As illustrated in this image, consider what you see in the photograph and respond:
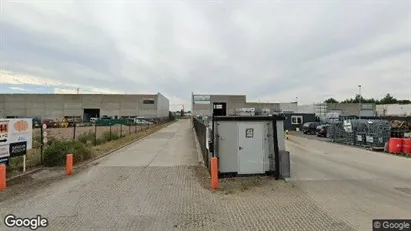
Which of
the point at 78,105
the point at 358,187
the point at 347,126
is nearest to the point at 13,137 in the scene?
the point at 358,187

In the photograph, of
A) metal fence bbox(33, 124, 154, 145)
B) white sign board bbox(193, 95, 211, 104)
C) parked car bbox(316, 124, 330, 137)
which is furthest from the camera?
white sign board bbox(193, 95, 211, 104)

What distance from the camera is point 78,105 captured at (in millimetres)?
94688

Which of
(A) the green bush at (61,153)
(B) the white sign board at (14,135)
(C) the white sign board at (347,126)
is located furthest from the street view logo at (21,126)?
(C) the white sign board at (347,126)

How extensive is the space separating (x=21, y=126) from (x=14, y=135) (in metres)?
0.58

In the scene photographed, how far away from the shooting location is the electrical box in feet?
38.0

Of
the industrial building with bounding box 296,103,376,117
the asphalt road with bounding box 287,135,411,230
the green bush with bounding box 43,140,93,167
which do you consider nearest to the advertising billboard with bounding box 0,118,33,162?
the green bush with bounding box 43,140,93,167

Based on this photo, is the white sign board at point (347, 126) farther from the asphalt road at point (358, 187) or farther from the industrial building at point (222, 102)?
the industrial building at point (222, 102)

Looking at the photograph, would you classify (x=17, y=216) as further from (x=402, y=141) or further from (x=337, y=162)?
(x=402, y=141)

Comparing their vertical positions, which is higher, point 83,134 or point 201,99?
point 201,99

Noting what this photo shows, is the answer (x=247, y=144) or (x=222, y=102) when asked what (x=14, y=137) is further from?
(x=222, y=102)

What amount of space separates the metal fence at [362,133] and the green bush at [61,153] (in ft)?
64.2

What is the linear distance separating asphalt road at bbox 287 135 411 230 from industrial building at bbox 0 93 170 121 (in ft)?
274

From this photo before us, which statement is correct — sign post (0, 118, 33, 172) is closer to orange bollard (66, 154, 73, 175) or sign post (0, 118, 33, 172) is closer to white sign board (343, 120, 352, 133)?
orange bollard (66, 154, 73, 175)

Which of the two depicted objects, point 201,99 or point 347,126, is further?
point 201,99
